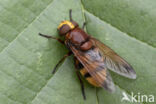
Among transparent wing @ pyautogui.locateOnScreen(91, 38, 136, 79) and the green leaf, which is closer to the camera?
the green leaf

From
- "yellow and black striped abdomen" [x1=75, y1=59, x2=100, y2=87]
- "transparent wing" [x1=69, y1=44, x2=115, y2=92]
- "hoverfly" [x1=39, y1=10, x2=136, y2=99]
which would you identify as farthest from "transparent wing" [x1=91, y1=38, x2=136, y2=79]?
"yellow and black striped abdomen" [x1=75, y1=59, x2=100, y2=87]

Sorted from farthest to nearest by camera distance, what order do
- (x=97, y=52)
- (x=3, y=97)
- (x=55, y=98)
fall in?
1. (x=97, y=52)
2. (x=55, y=98)
3. (x=3, y=97)

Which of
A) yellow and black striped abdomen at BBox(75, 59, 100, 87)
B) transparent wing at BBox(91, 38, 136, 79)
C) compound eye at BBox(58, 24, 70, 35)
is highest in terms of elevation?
compound eye at BBox(58, 24, 70, 35)

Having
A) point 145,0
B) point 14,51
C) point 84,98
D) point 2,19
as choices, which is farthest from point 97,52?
point 2,19

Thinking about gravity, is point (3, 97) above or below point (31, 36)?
below

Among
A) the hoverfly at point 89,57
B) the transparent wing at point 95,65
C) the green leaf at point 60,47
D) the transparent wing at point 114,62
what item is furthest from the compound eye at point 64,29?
the transparent wing at point 114,62

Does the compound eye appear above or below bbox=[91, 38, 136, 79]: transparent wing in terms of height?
above

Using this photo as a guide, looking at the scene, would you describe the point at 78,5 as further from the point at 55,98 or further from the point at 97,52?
the point at 55,98

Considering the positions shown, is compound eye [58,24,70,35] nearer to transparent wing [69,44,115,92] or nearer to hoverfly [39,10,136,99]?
hoverfly [39,10,136,99]

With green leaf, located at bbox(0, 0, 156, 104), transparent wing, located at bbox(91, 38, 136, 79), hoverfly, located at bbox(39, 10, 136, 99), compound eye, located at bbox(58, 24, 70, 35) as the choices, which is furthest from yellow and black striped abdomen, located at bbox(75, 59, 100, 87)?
compound eye, located at bbox(58, 24, 70, 35)
